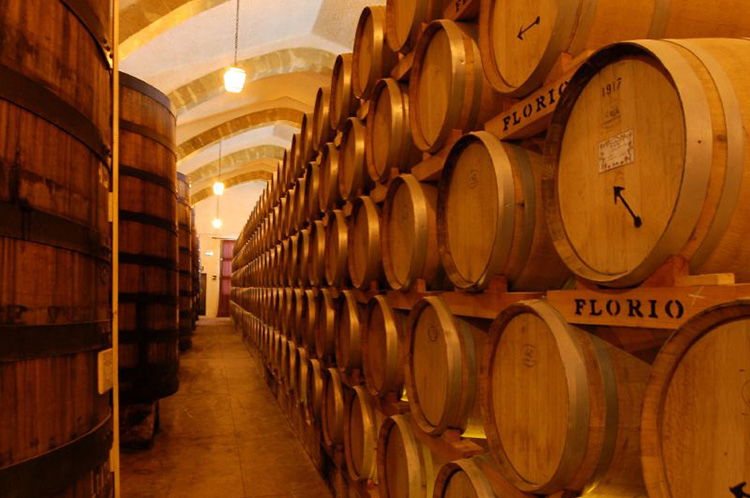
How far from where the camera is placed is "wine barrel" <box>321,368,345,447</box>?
3.67 meters

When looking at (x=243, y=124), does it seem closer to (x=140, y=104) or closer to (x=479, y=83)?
(x=140, y=104)

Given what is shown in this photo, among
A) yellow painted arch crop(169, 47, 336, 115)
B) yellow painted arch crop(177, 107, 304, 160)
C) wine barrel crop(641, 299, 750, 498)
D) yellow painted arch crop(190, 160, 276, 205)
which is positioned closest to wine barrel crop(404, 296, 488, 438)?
wine barrel crop(641, 299, 750, 498)

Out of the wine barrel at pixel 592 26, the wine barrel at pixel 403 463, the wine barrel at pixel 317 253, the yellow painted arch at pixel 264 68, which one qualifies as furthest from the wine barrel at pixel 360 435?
the yellow painted arch at pixel 264 68

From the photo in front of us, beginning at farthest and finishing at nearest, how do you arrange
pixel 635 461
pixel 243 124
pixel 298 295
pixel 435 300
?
pixel 243 124 → pixel 298 295 → pixel 435 300 → pixel 635 461

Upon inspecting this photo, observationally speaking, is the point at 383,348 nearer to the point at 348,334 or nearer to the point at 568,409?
the point at 348,334

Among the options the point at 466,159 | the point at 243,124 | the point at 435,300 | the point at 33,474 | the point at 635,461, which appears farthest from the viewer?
the point at 243,124

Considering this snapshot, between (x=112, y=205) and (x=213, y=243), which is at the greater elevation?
(x=213, y=243)

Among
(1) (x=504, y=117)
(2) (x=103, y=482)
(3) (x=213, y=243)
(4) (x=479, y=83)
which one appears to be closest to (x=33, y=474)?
(2) (x=103, y=482)

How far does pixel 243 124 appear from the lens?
1603cm

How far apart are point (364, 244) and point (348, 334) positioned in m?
0.63

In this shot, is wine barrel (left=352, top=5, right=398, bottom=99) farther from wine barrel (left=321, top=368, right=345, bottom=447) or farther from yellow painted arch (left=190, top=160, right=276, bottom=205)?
yellow painted arch (left=190, top=160, right=276, bottom=205)

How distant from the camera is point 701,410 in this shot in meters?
1.00

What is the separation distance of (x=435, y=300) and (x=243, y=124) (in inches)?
588

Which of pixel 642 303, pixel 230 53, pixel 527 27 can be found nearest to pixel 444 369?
pixel 642 303
